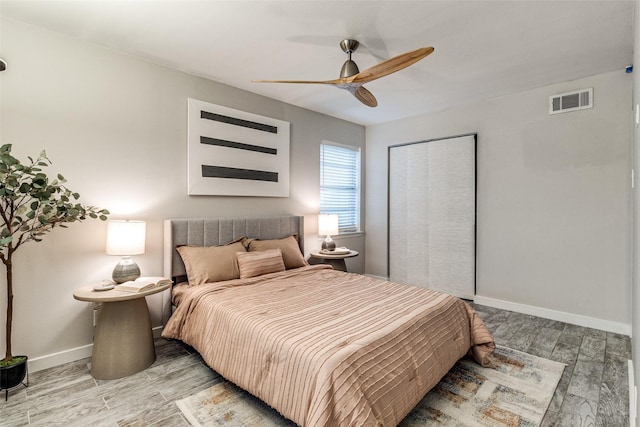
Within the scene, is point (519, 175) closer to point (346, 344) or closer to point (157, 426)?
point (346, 344)

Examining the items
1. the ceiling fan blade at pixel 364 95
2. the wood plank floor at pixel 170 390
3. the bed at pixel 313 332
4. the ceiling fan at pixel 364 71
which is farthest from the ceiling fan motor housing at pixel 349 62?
the wood plank floor at pixel 170 390

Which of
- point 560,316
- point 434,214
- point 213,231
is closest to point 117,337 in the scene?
point 213,231

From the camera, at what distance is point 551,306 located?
11.7 ft

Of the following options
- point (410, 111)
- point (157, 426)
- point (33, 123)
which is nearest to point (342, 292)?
point (157, 426)

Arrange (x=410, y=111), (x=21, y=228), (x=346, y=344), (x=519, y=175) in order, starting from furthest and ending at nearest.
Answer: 1. (x=410, y=111)
2. (x=519, y=175)
3. (x=21, y=228)
4. (x=346, y=344)

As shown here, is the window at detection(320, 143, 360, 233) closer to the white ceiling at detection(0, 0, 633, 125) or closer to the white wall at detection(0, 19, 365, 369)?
the white ceiling at detection(0, 0, 633, 125)

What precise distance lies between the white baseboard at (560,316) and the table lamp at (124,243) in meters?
3.99

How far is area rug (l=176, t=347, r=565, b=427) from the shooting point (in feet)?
6.13

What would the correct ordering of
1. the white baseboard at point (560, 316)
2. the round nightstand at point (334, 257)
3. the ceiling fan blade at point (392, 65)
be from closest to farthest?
the ceiling fan blade at point (392, 65) → the white baseboard at point (560, 316) → the round nightstand at point (334, 257)

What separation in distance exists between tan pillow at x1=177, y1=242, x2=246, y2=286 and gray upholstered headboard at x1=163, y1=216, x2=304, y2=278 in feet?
0.37

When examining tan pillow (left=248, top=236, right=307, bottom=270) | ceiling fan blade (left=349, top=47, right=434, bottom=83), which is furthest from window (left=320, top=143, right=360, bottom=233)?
ceiling fan blade (left=349, top=47, right=434, bottom=83)

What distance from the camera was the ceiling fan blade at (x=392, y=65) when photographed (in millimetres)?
1988

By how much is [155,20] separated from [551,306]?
4786 millimetres

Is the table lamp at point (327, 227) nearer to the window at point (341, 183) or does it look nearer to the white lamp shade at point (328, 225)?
the white lamp shade at point (328, 225)
